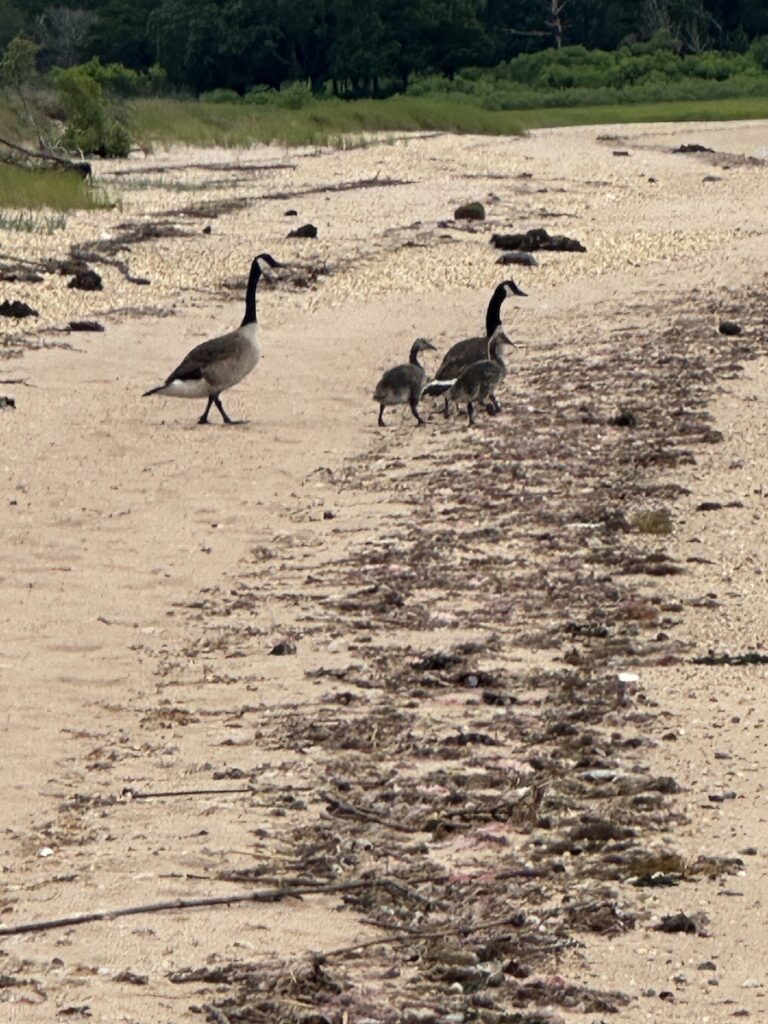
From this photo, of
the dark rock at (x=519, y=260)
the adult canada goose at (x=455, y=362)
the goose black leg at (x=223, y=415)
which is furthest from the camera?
the dark rock at (x=519, y=260)

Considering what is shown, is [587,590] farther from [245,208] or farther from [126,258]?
[245,208]

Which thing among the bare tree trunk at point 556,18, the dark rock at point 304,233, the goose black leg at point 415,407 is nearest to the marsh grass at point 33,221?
the dark rock at point 304,233

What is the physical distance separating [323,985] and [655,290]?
16.3 metres

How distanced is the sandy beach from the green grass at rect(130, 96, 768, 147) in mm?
22775

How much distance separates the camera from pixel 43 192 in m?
24.9

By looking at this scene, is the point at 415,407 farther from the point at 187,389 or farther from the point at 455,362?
the point at 187,389

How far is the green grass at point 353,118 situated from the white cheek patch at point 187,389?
2522 centimetres

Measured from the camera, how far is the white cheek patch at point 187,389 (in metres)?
13.1

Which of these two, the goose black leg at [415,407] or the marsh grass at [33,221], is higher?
the marsh grass at [33,221]

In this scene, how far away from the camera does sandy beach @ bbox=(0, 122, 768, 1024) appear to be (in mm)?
4996

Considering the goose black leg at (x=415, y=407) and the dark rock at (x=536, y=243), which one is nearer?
the goose black leg at (x=415, y=407)

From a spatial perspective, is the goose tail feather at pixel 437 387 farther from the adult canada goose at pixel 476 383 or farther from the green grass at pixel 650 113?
the green grass at pixel 650 113

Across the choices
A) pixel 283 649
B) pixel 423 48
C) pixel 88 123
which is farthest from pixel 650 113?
pixel 283 649

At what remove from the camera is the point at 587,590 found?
8844mm
